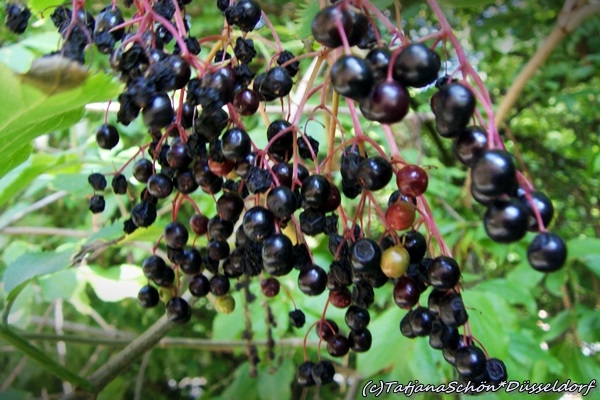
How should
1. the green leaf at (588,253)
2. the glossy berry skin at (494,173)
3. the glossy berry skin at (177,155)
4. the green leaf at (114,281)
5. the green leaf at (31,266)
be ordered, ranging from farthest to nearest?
the green leaf at (588,253), the green leaf at (114,281), the green leaf at (31,266), the glossy berry skin at (177,155), the glossy berry skin at (494,173)

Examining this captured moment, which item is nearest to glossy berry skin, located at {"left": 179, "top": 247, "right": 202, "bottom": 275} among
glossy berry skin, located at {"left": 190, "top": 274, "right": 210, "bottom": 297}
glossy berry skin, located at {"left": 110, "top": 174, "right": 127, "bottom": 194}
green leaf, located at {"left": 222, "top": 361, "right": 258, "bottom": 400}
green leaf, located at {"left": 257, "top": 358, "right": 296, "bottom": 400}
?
glossy berry skin, located at {"left": 190, "top": 274, "right": 210, "bottom": 297}

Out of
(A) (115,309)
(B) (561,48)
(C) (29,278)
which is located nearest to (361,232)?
(C) (29,278)

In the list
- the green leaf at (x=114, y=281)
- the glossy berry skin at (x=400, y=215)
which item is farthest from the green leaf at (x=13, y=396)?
the glossy berry skin at (x=400, y=215)

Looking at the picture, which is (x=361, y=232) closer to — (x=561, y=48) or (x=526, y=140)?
(x=561, y=48)

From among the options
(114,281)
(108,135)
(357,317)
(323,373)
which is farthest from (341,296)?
(114,281)

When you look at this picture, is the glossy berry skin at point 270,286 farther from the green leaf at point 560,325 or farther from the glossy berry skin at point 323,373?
the green leaf at point 560,325

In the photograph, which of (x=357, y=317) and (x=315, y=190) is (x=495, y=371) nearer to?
(x=357, y=317)
